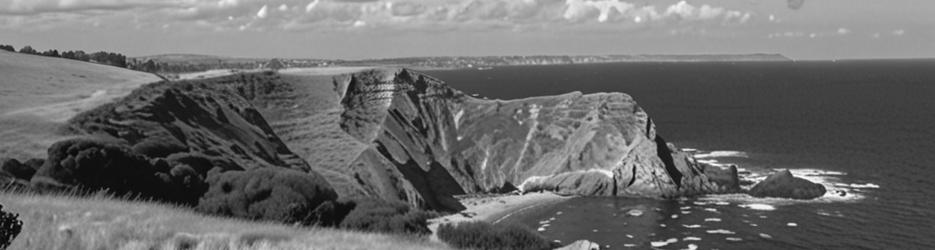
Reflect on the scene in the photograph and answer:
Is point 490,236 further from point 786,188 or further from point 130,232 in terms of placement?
point 786,188

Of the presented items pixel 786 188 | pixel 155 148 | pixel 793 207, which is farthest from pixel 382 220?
pixel 786 188

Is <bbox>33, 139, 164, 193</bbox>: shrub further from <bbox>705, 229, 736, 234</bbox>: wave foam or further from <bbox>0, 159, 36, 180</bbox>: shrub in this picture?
<bbox>705, 229, 736, 234</bbox>: wave foam

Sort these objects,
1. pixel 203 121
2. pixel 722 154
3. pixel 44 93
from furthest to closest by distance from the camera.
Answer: pixel 722 154, pixel 203 121, pixel 44 93

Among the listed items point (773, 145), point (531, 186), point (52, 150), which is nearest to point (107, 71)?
point (531, 186)

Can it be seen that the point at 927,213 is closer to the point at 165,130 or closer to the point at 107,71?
the point at 165,130

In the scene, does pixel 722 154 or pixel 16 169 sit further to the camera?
pixel 722 154

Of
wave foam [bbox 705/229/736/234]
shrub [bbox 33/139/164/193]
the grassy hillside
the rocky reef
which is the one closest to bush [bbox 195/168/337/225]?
shrub [bbox 33/139/164/193]

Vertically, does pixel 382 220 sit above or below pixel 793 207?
above
